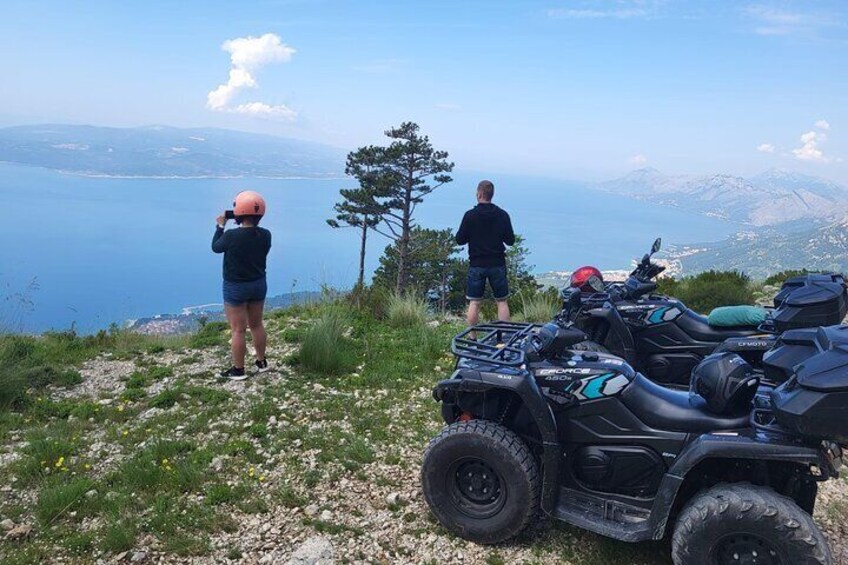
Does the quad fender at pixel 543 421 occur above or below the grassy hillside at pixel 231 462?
above

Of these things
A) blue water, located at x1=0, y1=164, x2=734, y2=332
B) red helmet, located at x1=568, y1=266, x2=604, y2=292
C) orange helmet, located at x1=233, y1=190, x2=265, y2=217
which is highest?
orange helmet, located at x1=233, y1=190, x2=265, y2=217

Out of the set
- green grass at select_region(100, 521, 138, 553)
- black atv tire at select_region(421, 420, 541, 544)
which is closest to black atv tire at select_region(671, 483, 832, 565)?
black atv tire at select_region(421, 420, 541, 544)

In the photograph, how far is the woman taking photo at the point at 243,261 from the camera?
234 inches

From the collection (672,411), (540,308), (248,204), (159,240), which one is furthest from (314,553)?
(159,240)

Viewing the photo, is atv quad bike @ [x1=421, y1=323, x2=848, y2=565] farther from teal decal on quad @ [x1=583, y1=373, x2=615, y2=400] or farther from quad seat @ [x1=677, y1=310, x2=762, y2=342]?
quad seat @ [x1=677, y1=310, x2=762, y2=342]

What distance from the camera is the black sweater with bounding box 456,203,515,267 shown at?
727 centimetres

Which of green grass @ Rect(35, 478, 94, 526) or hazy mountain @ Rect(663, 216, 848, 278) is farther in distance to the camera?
hazy mountain @ Rect(663, 216, 848, 278)

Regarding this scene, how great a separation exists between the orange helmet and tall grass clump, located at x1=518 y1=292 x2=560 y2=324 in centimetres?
546

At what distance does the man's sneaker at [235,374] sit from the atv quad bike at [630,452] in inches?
137

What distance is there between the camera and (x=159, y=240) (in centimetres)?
11150

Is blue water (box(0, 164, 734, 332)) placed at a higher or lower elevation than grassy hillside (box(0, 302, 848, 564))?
lower

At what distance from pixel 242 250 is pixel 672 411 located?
4.66 metres

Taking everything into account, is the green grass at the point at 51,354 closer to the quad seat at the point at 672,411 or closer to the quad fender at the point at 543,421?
the quad fender at the point at 543,421

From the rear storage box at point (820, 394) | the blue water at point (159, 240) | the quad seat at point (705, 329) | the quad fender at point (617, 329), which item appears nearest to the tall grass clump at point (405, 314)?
the blue water at point (159, 240)
